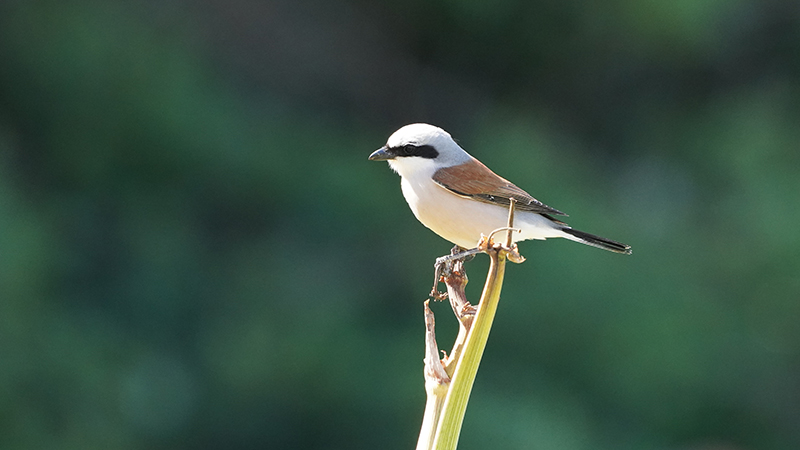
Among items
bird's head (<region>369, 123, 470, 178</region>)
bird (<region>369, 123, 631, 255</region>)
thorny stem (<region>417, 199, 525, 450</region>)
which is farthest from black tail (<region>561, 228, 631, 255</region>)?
thorny stem (<region>417, 199, 525, 450</region>)

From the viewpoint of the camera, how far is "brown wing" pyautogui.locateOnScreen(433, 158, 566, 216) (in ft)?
3.87

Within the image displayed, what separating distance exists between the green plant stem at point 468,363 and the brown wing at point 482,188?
27.0 inches

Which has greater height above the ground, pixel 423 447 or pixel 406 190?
pixel 406 190

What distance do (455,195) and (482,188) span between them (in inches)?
2.7

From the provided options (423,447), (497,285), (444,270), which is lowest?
(423,447)

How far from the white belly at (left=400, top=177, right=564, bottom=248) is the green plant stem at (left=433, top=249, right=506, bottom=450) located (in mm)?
566

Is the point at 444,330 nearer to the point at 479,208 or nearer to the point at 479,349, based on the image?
the point at 479,208

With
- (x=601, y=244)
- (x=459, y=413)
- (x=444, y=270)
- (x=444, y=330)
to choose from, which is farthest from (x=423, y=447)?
(x=444, y=330)

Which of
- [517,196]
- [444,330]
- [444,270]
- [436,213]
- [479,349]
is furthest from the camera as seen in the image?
[444,330]

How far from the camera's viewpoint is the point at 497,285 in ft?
1.55

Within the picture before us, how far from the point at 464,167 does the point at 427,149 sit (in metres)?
0.09

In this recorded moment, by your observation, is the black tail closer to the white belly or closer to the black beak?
the white belly

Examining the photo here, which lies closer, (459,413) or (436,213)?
(459,413)

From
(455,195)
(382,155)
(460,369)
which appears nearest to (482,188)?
(455,195)
